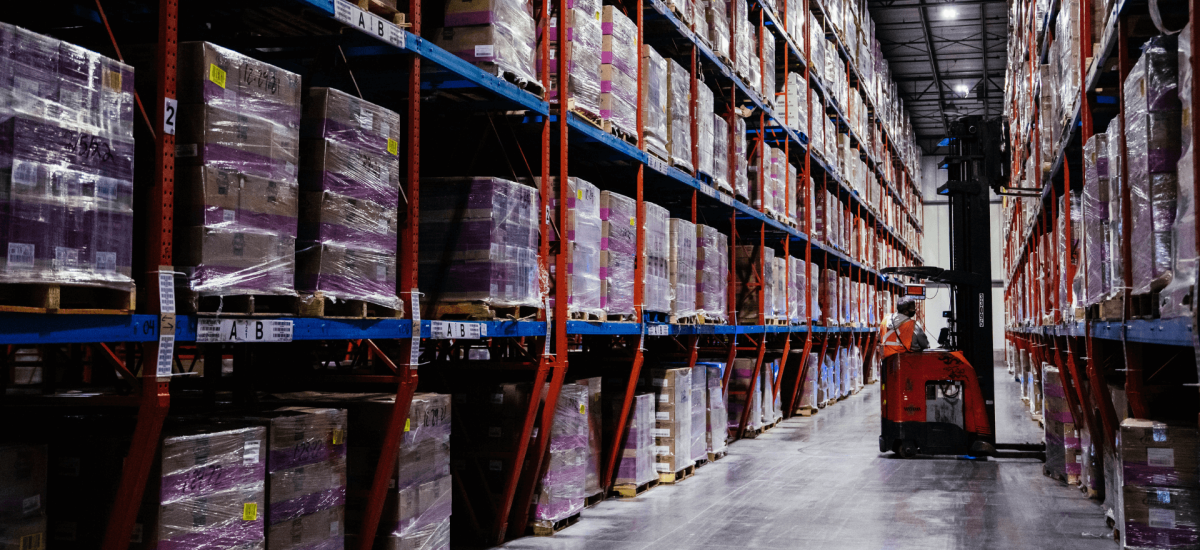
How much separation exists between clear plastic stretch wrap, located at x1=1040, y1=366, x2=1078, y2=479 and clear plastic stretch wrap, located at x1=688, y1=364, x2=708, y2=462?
10.8 ft

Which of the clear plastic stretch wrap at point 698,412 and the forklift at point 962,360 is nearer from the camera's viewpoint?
the clear plastic stretch wrap at point 698,412

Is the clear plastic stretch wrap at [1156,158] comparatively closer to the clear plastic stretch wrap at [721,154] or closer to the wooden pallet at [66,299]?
the wooden pallet at [66,299]

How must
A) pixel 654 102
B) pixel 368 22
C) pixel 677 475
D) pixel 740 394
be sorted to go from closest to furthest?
pixel 368 22 → pixel 654 102 → pixel 677 475 → pixel 740 394

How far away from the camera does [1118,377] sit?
739 centimetres

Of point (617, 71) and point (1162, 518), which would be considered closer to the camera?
point (1162, 518)

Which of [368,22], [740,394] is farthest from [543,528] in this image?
[740,394]

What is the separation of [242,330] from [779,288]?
1044 cm

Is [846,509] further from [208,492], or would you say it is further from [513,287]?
[208,492]

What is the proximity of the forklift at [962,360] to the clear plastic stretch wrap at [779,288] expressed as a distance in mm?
2115

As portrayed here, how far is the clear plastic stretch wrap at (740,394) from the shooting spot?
43.0 feet

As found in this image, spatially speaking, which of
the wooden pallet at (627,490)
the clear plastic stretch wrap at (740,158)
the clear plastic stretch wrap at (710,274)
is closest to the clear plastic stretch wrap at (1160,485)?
the wooden pallet at (627,490)

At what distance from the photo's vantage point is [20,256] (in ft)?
10.0

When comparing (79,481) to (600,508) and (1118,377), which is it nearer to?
(600,508)

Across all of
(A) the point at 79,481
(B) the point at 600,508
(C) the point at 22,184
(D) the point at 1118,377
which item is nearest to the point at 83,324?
(C) the point at 22,184
